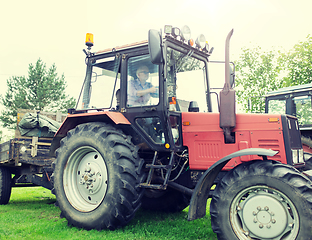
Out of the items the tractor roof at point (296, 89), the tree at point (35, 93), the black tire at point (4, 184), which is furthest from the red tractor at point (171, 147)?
the tree at point (35, 93)

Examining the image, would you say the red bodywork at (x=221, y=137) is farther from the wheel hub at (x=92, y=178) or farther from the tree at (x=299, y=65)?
the tree at (x=299, y=65)

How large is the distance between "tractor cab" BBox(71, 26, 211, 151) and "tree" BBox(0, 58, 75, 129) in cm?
2419

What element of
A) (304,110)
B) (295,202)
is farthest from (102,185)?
(304,110)

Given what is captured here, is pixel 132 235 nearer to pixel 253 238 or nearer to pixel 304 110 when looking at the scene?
pixel 253 238

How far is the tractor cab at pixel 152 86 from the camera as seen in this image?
14.2 feet

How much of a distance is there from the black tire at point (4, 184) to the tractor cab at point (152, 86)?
95.9 inches

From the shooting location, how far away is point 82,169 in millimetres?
4676

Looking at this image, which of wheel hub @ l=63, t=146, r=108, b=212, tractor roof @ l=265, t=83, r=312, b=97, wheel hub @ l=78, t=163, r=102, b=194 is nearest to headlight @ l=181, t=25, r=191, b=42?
wheel hub @ l=63, t=146, r=108, b=212

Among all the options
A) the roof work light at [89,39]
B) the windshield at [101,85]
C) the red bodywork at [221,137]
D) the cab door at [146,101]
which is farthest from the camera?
the roof work light at [89,39]

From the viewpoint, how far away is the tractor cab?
4.32m

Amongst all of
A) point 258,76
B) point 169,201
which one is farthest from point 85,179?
point 258,76

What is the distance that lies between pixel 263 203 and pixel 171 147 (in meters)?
1.46

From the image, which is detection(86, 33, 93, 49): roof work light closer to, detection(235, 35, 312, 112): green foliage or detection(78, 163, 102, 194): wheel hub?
detection(78, 163, 102, 194): wheel hub

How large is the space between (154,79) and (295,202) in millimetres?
2358
